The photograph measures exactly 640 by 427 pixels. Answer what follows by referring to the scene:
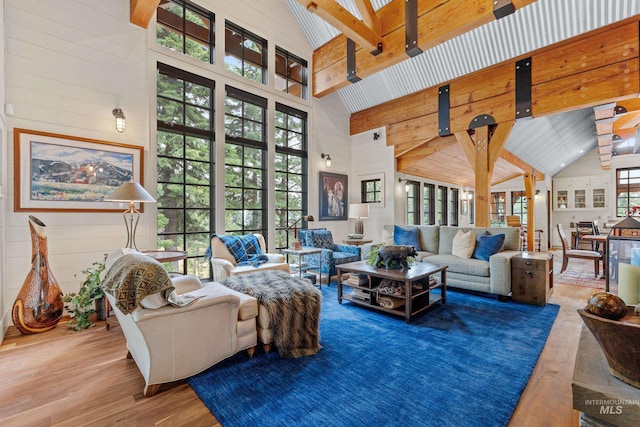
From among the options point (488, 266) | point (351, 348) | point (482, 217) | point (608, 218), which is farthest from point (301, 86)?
point (608, 218)

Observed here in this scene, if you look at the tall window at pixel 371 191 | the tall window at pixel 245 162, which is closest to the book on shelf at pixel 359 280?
the tall window at pixel 245 162

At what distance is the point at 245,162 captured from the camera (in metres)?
4.82

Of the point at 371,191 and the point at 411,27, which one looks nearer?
the point at 411,27

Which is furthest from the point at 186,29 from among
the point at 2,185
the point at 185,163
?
the point at 2,185

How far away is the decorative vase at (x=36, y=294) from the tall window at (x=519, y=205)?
12.6m

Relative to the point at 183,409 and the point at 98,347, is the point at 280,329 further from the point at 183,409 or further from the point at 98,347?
the point at 98,347

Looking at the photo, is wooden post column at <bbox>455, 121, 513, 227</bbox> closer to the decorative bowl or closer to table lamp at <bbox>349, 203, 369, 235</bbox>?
table lamp at <bbox>349, 203, 369, 235</bbox>

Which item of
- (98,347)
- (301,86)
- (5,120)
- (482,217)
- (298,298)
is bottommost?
(98,347)

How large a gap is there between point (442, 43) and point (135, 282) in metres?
4.95

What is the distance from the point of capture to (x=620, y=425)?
78 cm

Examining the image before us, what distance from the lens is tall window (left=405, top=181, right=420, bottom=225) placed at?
7035mm

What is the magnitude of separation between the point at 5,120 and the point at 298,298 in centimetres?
330

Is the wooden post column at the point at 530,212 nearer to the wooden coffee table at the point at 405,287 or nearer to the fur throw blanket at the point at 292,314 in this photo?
the wooden coffee table at the point at 405,287

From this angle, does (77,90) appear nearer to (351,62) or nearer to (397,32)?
(351,62)
